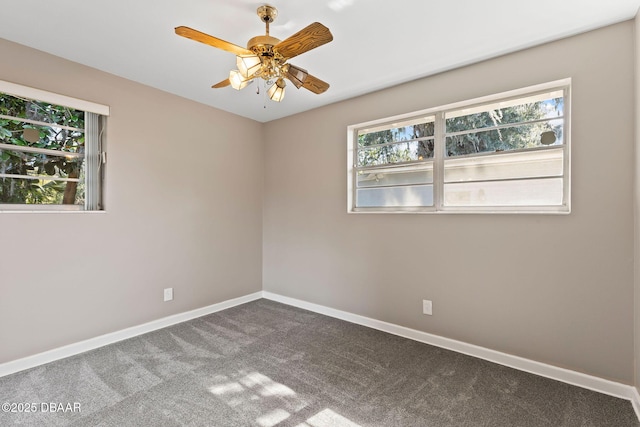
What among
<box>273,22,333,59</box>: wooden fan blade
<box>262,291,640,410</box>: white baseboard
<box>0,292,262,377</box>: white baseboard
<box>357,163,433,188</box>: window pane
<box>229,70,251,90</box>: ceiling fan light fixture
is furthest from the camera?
<box>357,163,433,188</box>: window pane

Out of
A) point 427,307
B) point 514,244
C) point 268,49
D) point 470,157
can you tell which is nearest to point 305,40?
point 268,49

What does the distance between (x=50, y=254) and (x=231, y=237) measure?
174cm

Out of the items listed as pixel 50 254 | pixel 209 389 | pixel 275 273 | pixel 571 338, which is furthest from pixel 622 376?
pixel 50 254

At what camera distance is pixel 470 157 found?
2.62m

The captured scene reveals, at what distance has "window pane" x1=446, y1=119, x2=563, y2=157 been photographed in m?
2.29

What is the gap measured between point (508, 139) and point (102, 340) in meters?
3.84

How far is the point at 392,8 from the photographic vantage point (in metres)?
1.90

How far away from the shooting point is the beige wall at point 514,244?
2.02 metres

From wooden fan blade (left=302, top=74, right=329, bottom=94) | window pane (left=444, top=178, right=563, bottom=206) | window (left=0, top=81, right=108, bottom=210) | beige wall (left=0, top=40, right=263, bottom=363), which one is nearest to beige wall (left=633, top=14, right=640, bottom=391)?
window pane (left=444, top=178, right=563, bottom=206)

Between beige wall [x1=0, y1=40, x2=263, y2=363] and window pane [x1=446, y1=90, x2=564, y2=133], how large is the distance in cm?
253

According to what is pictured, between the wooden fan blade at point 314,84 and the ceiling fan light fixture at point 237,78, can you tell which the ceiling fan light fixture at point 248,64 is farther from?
the wooden fan blade at point 314,84

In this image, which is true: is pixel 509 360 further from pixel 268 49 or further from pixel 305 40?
pixel 268 49

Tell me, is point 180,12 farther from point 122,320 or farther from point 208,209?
point 122,320

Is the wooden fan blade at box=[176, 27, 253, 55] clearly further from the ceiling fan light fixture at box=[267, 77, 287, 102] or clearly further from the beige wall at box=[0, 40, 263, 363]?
the beige wall at box=[0, 40, 263, 363]
